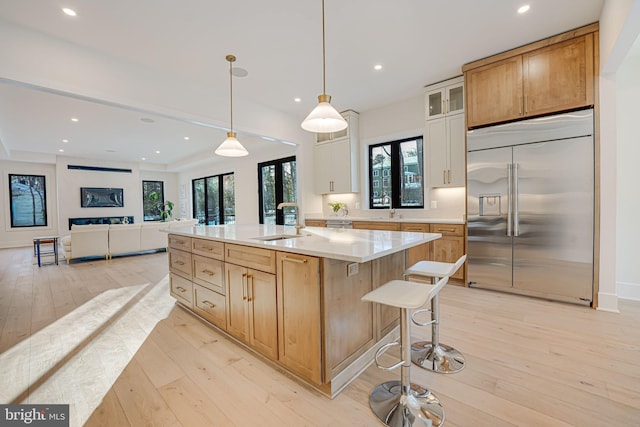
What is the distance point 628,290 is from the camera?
10.1ft

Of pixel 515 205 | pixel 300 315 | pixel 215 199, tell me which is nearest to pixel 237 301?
pixel 300 315

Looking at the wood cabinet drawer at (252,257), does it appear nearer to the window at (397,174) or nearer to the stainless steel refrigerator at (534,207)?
the stainless steel refrigerator at (534,207)

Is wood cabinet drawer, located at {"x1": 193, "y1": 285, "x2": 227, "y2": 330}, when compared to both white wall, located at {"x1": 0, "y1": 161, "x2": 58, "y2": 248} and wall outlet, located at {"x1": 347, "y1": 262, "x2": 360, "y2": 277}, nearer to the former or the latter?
wall outlet, located at {"x1": 347, "y1": 262, "x2": 360, "y2": 277}

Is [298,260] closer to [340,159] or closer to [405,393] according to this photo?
[405,393]

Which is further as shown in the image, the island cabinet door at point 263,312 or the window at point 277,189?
the window at point 277,189

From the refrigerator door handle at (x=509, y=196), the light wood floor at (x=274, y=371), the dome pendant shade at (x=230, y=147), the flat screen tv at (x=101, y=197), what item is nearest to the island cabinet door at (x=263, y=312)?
the light wood floor at (x=274, y=371)

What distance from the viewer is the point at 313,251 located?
1529mm

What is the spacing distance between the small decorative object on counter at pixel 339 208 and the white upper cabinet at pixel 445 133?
1.70 meters

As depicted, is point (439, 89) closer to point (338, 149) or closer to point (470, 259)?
point (338, 149)

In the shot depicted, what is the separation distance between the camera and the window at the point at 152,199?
10617 mm

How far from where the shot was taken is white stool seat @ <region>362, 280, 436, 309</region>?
53.2 inches

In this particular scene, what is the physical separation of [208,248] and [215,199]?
7.44m

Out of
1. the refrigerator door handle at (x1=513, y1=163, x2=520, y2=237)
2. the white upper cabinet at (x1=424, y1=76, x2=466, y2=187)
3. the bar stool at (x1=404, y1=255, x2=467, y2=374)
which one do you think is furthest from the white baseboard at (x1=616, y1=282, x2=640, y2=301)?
the bar stool at (x1=404, y1=255, x2=467, y2=374)

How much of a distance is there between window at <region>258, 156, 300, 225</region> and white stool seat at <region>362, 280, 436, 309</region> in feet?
15.2
